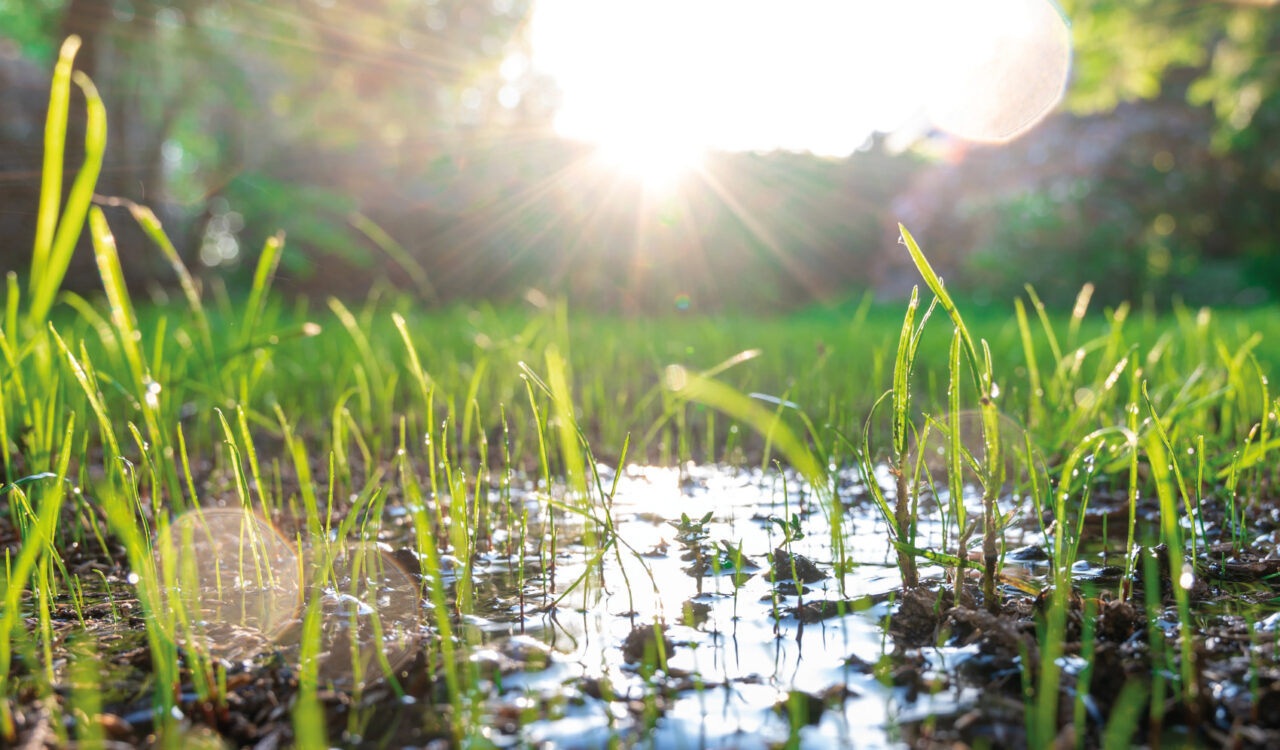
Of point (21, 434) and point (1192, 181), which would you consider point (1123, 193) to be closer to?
point (1192, 181)

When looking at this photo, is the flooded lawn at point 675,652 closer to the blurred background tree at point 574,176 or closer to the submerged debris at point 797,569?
the submerged debris at point 797,569

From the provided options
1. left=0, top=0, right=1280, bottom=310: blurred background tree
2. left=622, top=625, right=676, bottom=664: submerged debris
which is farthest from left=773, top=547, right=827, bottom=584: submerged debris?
left=0, top=0, right=1280, bottom=310: blurred background tree

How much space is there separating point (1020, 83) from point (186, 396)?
10385 millimetres

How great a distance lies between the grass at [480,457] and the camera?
855 mm

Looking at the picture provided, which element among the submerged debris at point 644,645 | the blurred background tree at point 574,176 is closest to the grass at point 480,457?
the submerged debris at point 644,645

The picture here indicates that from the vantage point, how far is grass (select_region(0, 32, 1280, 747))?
0.85 meters

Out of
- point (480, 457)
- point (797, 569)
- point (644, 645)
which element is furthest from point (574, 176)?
point (644, 645)

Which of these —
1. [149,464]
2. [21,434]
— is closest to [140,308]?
[21,434]

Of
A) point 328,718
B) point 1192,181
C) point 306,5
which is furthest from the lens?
point 1192,181

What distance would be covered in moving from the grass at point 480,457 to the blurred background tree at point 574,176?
221 inches

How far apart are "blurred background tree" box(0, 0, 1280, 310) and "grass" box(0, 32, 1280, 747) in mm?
5604

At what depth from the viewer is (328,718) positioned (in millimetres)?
850

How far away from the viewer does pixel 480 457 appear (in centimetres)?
179

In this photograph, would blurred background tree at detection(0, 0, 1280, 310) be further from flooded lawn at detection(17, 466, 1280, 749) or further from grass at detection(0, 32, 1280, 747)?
flooded lawn at detection(17, 466, 1280, 749)
